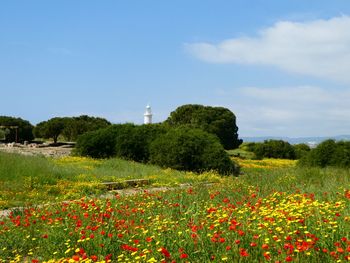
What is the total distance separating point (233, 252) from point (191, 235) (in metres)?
0.70

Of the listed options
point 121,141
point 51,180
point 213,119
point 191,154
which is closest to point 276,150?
point 213,119

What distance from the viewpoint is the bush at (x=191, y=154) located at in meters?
23.5

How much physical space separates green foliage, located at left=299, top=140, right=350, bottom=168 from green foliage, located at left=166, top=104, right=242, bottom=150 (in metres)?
24.3

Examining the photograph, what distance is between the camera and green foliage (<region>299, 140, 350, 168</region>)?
73.6 feet

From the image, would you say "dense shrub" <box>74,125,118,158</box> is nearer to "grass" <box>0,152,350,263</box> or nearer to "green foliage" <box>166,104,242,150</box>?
"grass" <box>0,152,350,263</box>

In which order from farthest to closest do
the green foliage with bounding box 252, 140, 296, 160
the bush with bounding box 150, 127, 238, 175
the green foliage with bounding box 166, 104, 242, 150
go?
the green foliage with bounding box 166, 104, 242, 150, the green foliage with bounding box 252, 140, 296, 160, the bush with bounding box 150, 127, 238, 175

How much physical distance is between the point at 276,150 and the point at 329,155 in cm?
2178

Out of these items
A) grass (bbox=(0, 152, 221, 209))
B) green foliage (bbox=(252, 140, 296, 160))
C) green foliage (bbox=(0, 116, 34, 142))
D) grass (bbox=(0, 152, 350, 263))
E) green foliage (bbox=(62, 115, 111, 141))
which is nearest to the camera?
grass (bbox=(0, 152, 350, 263))

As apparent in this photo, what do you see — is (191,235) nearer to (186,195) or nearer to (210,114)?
(186,195)

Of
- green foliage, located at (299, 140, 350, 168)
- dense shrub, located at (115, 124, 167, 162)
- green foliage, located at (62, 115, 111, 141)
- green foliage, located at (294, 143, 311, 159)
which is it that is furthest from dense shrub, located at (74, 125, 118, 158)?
green foliage, located at (294, 143, 311, 159)

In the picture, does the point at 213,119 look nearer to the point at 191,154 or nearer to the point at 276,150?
the point at 276,150

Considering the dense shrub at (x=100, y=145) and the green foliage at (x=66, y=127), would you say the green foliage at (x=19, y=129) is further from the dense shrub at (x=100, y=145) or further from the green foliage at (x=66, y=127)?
the dense shrub at (x=100, y=145)

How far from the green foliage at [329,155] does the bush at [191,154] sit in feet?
12.6

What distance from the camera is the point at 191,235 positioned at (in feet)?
18.6
